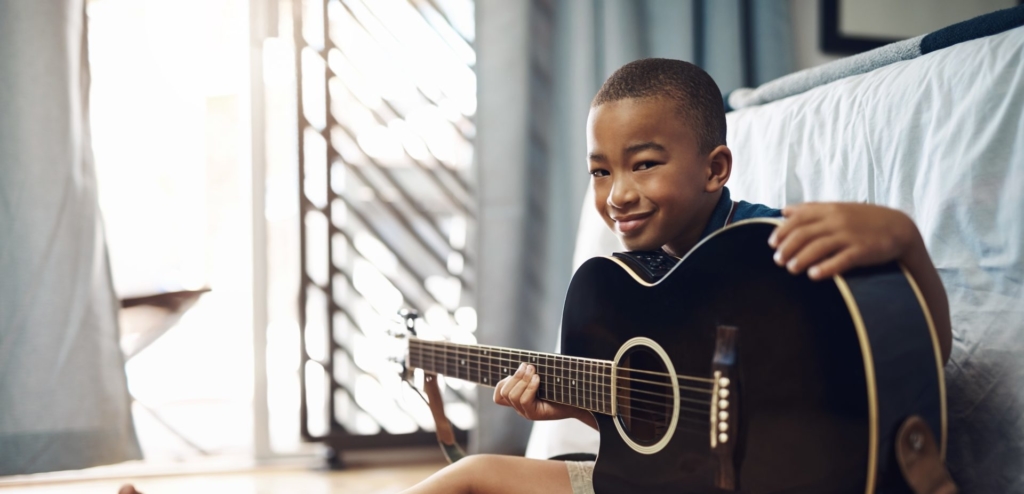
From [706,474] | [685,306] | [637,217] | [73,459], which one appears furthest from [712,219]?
[73,459]

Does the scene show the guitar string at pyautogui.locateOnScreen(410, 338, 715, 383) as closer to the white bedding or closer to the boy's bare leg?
the boy's bare leg

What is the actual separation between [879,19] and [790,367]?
1.53 metres

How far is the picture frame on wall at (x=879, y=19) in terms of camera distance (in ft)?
5.44

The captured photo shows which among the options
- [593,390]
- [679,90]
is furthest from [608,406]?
[679,90]

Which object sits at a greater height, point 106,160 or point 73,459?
point 106,160

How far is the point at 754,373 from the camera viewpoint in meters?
0.51

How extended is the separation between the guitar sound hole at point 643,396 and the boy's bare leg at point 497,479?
0.16 metres

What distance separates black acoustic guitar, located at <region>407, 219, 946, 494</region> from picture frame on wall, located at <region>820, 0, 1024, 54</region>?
1.30 m

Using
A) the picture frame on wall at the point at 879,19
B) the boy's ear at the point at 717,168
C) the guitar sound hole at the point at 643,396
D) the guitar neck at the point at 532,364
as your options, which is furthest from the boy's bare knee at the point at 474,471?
the picture frame on wall at the point at 879,19

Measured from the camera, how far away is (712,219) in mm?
773

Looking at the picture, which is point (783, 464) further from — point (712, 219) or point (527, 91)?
point (527, 91)

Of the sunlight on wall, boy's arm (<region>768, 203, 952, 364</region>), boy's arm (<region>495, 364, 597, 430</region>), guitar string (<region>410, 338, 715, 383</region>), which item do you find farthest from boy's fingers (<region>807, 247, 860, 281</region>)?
the sunlight on wall

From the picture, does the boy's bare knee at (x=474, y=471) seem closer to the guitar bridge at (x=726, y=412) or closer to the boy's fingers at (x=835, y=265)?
the guitar bridge at (x=726, y=412)

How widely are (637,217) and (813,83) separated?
44cm
